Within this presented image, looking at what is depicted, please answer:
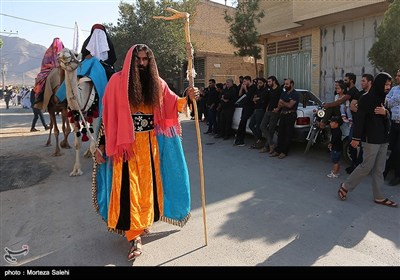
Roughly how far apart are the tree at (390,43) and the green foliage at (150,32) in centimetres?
1696

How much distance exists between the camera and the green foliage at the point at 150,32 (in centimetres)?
2256

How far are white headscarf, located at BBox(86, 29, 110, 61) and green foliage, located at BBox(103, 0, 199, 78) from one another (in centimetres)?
1571

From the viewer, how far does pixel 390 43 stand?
7039mm

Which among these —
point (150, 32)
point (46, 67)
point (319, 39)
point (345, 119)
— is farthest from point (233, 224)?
point (150, 32)

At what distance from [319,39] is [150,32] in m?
11.9

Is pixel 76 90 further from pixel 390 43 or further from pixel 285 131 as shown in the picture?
pixel 390 43

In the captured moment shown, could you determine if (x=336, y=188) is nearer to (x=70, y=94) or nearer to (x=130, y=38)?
(x=70, y=94)

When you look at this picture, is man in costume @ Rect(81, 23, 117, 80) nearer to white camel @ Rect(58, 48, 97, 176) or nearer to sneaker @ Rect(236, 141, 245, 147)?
white camel @ Rect(58, 48, 97, 176)

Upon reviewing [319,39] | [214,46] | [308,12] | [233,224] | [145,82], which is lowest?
[233,224]

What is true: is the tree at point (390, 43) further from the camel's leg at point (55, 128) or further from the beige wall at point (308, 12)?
the camel's leg at point (55, 128)

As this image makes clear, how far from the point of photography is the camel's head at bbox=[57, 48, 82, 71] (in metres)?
5.79

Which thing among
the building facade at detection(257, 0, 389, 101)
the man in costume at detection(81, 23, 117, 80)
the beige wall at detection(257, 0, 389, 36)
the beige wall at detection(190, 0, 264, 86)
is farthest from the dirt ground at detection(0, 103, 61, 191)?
the beige wall at detection(190, 0, 264, 86)
